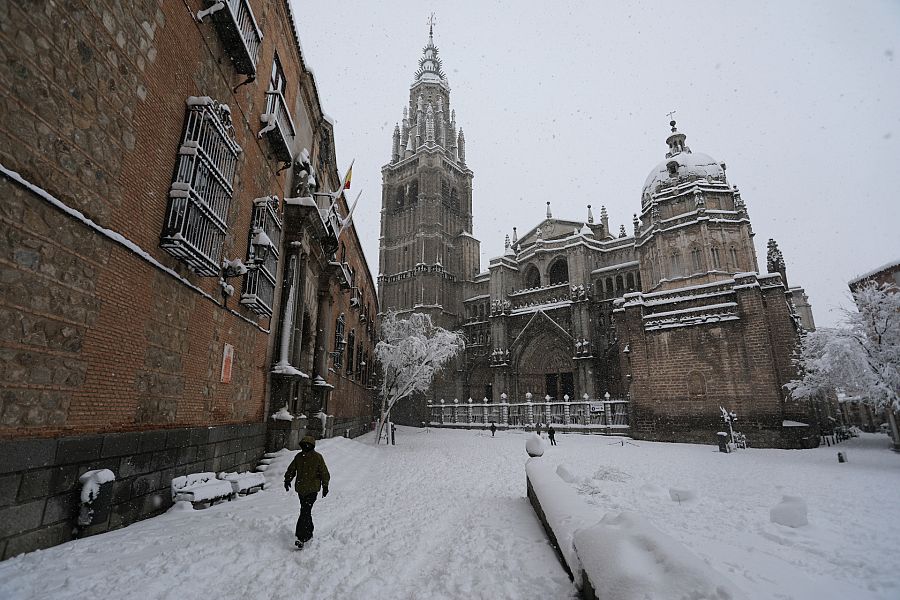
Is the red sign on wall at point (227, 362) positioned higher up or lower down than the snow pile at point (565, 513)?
higher up

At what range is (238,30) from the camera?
747cm

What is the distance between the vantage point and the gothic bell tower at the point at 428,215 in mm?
46188

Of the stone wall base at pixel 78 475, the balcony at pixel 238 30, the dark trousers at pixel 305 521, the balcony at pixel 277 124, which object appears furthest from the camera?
the balcony at pixel 277 124

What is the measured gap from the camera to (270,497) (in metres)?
7.33

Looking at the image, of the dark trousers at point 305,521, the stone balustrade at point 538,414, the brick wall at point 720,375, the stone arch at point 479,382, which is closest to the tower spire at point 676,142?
the brick wall at point 720,375

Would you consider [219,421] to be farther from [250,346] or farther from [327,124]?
[327,124]

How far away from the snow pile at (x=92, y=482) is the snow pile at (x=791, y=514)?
908 centimetres

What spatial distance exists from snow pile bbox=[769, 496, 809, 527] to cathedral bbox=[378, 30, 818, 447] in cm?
1529

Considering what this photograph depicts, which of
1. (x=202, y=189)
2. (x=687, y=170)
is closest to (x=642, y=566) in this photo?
(x=202, y=189)

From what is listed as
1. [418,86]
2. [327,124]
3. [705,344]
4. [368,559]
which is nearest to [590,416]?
[705,344]

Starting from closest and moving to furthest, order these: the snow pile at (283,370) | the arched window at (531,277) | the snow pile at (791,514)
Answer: the snow pile at (791,514), the snow pile at (283,370), the arched window at (531,277)

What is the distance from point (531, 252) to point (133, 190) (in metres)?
38.7

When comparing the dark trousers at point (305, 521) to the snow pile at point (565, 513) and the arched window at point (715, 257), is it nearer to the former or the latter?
the snow pile at point (565, 513)

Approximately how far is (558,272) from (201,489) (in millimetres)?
38332
